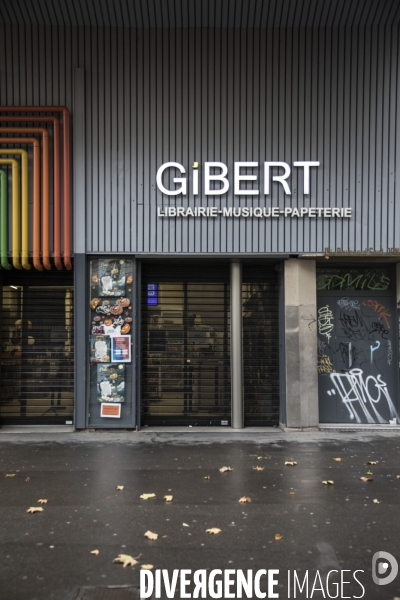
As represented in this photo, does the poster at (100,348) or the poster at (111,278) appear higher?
the poster at (111,278)

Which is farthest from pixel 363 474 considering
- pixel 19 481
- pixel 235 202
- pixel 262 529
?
pixel 235 202

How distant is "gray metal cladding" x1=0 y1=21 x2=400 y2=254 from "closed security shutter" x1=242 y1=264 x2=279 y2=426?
93cm

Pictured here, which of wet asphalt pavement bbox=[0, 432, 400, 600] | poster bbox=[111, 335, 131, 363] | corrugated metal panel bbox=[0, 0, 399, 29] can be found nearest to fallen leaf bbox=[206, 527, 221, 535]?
wet asphalt pavement bbox=[0, 432, 400, 600]

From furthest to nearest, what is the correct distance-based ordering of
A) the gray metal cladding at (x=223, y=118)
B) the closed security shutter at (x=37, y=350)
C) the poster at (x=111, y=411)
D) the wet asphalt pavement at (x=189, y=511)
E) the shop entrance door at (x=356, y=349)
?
the closed security shutter at (x=37, y=350) < the shop entrance door at (x=356, y=349) < the gray metal cladding at (x=223, y=118) < the poster at (x=111, y=411) < the wet asphalt pavement at (x=189, y=511)

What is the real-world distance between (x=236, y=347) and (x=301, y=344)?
1.33 metres

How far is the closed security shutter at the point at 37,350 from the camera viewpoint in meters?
11.3

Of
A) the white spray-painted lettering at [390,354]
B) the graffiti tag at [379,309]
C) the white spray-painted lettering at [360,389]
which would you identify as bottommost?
the white spray-painted lettering at [360,389]

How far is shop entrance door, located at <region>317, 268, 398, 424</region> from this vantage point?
11.2m

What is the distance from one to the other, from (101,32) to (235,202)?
→ 14.4 ft

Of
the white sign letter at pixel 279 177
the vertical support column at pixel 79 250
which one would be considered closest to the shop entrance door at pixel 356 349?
the white sign letter at pixel 279 177

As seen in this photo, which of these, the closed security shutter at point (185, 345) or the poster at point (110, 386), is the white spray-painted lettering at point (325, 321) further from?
the poster at point (110, 386)

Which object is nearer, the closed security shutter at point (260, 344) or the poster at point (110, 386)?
the poster at point (110, 386)

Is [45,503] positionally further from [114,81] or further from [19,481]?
[114,81]

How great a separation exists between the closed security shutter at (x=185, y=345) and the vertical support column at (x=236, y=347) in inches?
9.2
